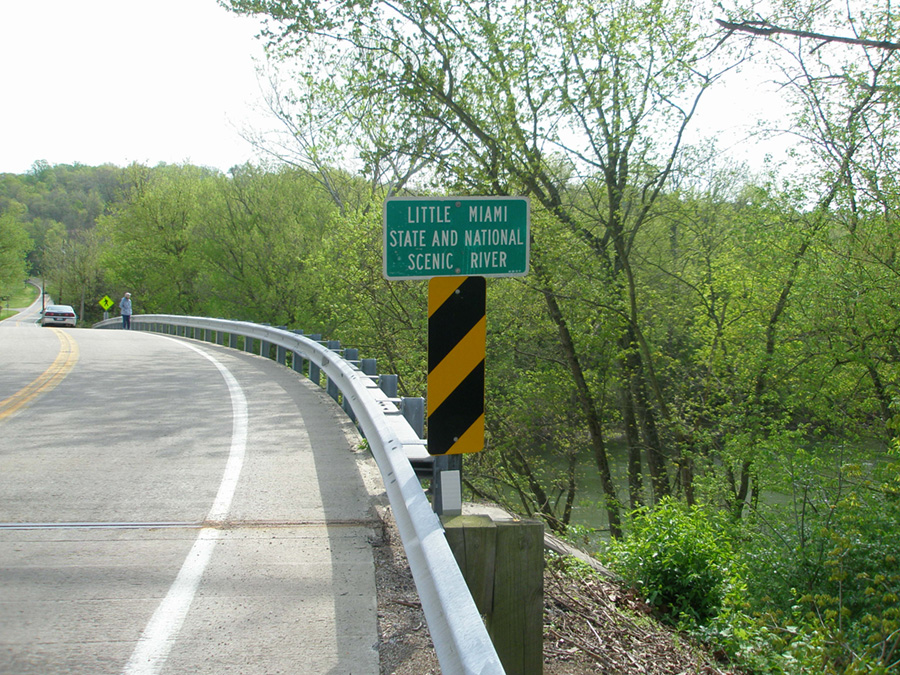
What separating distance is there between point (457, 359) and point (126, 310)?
31.4 metres

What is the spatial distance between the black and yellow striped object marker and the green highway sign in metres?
0.09

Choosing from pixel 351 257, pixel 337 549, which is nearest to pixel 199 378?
pixel 351 257

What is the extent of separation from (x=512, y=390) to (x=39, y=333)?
1428cm

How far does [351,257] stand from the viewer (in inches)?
704

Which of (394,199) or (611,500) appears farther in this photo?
(611,500)

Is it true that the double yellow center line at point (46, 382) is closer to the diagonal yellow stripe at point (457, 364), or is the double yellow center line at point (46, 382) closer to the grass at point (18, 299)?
the diagonal yellow stripe at point (457, 364)

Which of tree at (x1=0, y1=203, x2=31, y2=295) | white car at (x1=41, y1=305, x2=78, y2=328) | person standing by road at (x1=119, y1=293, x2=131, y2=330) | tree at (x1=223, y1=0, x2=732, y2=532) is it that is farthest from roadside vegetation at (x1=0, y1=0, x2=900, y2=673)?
tree at (x1=0, y1=203, x2=31, y2=295)

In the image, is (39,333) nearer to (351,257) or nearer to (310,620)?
(351,257)

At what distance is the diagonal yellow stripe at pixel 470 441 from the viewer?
3789mm

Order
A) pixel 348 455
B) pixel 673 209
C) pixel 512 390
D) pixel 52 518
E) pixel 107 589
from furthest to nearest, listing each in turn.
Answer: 1. pixel 512 390
2. pixel 673 209
3. pixel 348 455
4. pixel 52 518
5. pixel 107 589

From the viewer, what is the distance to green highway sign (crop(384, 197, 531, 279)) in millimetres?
3828

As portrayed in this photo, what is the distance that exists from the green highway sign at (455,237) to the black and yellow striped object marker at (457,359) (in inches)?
3.7

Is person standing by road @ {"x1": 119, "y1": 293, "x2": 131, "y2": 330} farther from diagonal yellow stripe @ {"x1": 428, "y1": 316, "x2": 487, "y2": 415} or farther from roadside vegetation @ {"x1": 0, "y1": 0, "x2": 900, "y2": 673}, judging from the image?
diagonal yellow stripe @ {"x1": 428, "y1": 316, "x2": 487, "y2": 415}

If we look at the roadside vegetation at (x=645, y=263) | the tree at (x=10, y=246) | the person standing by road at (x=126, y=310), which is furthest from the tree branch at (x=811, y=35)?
the tree at (x=10, y=246)
